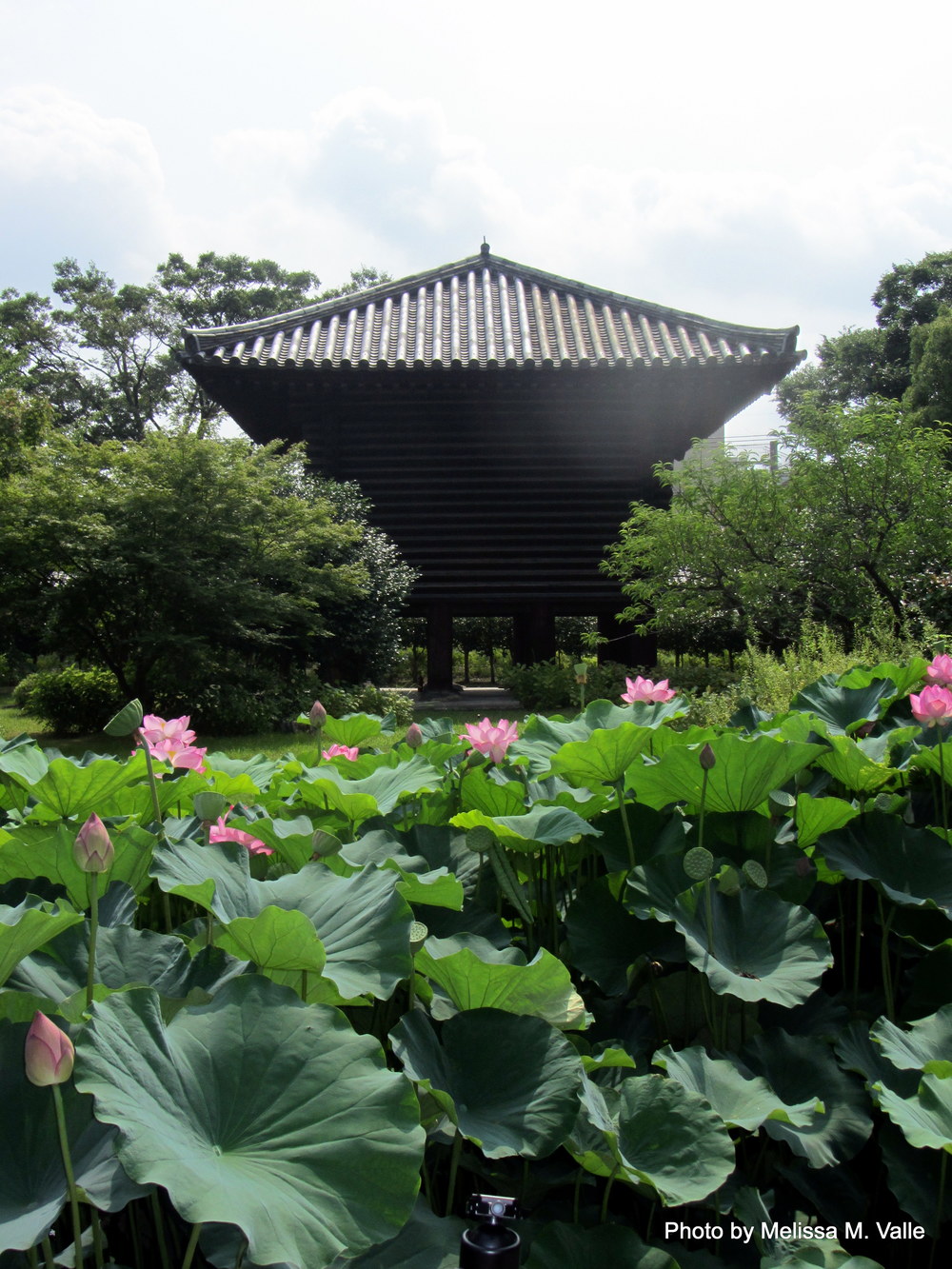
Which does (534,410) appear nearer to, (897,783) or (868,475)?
(868,475)

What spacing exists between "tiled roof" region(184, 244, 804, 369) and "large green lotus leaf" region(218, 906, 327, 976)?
8762mm

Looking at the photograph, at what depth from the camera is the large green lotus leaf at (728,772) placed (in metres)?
1.12

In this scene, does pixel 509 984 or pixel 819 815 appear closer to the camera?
pixel 509 984

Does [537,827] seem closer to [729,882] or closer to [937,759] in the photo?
[729,882]

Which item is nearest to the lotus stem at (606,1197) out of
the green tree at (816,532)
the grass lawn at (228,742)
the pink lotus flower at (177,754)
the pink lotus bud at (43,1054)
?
the pink lotus bud at (43,1054)

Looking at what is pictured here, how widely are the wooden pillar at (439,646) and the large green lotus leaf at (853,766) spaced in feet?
30.3

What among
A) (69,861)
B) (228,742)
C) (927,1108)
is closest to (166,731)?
(69,861)

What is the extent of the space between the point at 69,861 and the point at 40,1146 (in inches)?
15.6

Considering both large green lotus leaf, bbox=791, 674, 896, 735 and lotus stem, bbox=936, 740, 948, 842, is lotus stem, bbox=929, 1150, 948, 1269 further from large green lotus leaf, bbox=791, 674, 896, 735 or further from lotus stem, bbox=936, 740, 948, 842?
large green lotus leaf, bbox=791, 674, 896, 735

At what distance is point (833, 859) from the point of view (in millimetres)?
1148

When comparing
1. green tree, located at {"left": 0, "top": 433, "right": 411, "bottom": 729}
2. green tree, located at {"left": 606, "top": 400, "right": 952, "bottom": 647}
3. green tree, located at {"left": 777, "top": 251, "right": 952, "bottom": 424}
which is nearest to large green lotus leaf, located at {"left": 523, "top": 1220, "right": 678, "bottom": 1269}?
green tree, located at {"left": 606, "top": 400, "right": 952, "bottom": 647}

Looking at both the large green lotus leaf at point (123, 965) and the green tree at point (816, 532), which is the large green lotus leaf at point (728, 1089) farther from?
the green tree at point (816, 532)

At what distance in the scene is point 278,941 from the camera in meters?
0.77

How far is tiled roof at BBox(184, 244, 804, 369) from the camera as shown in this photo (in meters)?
9.12
